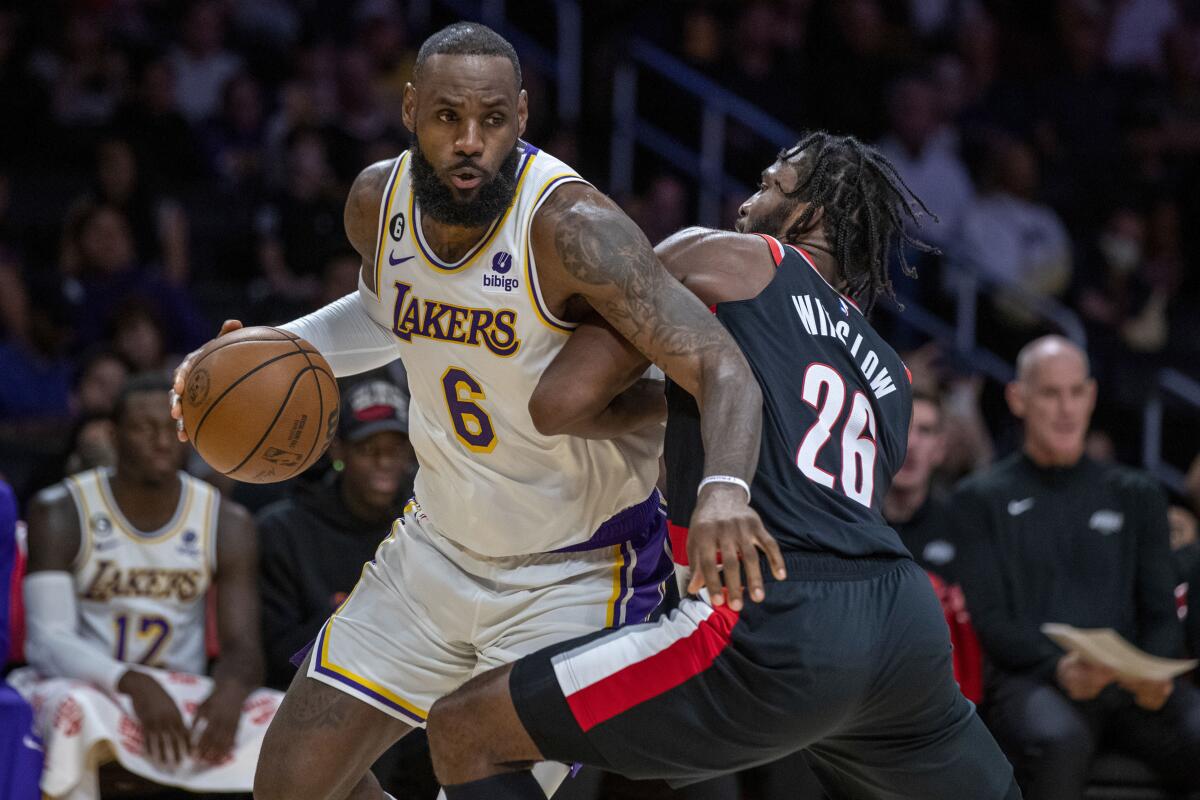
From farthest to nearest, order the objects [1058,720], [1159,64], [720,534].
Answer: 1. [1159,64]
2. [1058,720]
3. [720,534]

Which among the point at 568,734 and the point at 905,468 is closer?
the point at 568,734

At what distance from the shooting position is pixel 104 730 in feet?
16.6

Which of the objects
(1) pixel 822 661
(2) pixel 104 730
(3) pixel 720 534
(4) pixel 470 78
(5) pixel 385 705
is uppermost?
(4) pixel 470 78

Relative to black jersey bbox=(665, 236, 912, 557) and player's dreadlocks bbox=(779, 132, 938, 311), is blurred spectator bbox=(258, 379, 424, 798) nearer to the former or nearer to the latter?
player's dreadlocks bbox=(779, 132, 938, 311)

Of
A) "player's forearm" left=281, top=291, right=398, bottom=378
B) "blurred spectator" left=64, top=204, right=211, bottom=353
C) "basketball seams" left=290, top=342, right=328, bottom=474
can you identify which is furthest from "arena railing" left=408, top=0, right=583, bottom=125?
"basketball seams" left=290, top=342, right=328, bottom=474

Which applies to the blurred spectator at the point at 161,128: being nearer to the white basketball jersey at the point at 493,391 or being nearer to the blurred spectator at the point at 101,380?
the blurred spectator at the point at 101,380

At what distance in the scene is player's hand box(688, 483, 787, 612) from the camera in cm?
281

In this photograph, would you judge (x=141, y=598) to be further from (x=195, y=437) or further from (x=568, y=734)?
(x=568, y=734)

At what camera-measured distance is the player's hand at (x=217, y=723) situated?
5.16m

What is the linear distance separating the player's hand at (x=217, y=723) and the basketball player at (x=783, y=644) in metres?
2.28

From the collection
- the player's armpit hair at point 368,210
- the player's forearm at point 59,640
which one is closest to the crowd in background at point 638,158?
the player's forearm at point 59,640

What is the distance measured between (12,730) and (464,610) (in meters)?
1.93

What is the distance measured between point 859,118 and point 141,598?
19.9 ft

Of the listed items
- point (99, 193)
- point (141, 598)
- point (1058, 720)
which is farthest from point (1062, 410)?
point (99, 193)
